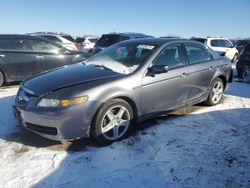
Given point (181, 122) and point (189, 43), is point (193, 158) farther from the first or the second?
point (189, 43)

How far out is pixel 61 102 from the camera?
13.4 feet

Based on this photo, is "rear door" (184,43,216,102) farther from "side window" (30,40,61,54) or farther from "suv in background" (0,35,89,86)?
"side window" (30,40,61,54)

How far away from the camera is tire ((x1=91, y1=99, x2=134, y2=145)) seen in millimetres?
4320

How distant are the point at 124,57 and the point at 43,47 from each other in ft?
14.4

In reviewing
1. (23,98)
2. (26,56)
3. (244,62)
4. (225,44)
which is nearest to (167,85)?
(23,98)

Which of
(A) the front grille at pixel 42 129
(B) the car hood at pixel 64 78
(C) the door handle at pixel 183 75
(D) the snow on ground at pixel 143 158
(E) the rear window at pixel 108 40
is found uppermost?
(B) the car hood at pixel 64 78

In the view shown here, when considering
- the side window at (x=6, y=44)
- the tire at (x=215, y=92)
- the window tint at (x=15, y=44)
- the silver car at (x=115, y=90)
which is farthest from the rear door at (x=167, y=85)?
the side window at (x=6, y=44)

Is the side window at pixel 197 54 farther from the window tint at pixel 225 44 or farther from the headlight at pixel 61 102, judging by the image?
the window tint at pixel 225 44

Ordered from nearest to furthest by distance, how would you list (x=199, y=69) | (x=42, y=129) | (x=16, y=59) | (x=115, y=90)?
(x=42, y=129) → (x=115, y=90) → (x=199, y=69) → (x=16, y=59)

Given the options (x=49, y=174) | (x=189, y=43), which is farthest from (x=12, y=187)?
→ (x=189, y=43)

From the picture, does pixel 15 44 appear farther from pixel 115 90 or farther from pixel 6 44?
pixel 115 90

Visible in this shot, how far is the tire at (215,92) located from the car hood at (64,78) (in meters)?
2.57

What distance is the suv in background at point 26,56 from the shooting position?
836 cm

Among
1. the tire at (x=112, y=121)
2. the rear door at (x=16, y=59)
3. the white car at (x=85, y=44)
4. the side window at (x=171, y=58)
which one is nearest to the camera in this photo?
the tire at (x=112, y=121)
